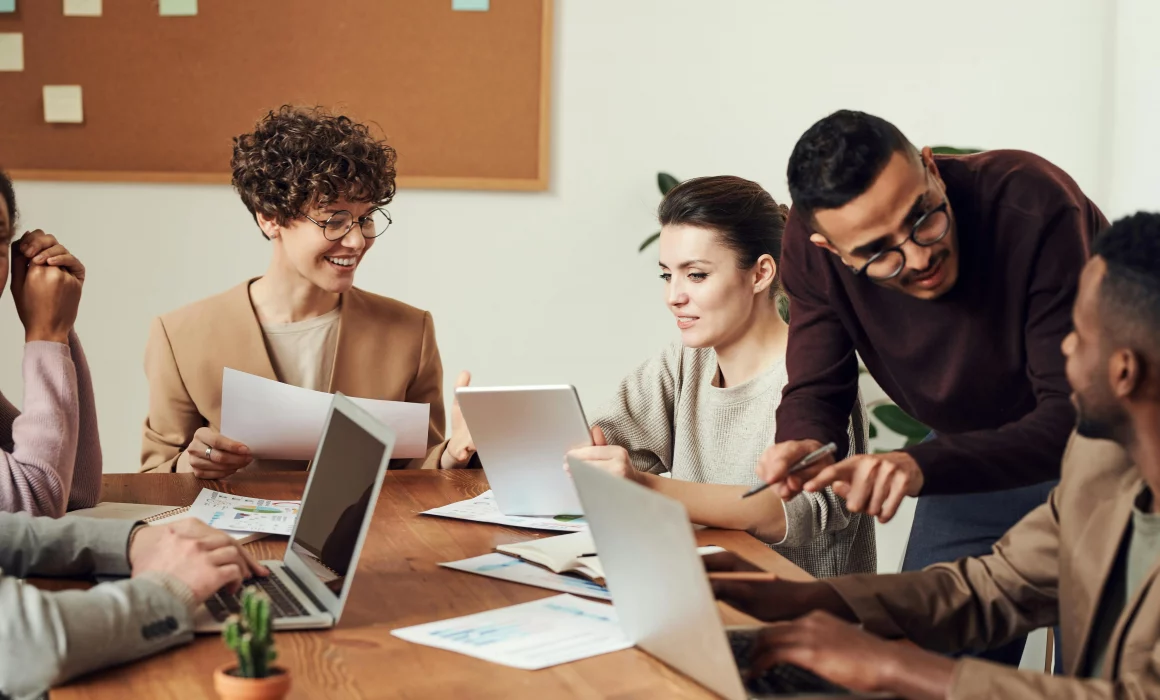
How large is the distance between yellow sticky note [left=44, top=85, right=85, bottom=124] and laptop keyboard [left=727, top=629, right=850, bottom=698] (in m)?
2.68

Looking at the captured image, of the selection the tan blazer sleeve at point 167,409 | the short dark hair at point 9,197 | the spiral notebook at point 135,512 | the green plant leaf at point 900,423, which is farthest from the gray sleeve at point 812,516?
the green plant leaf at point 900,423

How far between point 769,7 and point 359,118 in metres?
1.24

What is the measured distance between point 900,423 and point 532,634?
2237 mm

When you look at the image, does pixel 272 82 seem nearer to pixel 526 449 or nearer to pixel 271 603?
pixel 526 449

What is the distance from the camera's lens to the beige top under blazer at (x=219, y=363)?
2357mm

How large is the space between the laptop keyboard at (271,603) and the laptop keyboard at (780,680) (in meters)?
0.50

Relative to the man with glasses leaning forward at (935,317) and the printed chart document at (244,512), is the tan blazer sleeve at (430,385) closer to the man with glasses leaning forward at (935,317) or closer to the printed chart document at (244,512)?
the printed chart document at (244,512)

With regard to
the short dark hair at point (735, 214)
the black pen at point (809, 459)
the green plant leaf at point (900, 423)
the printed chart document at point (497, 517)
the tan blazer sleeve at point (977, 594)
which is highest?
the short dark hair at point (735, 214)

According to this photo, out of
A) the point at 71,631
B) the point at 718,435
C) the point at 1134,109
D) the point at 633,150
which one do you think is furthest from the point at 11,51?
the point at 1134,109

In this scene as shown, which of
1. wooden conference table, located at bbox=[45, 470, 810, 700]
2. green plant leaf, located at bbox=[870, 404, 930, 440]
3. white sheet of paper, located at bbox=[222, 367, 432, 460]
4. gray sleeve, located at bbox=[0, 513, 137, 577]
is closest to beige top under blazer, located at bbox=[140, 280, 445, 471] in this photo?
white sheet of paper, located at bbox=[222, 367, 432, 460]

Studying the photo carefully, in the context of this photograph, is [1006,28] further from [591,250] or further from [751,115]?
[591,250]

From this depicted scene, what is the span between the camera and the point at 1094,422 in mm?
1152

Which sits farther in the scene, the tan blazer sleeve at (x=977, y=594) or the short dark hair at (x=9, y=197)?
the short dark hair at (x=9, y=197)

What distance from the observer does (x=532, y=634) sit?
1291mm
